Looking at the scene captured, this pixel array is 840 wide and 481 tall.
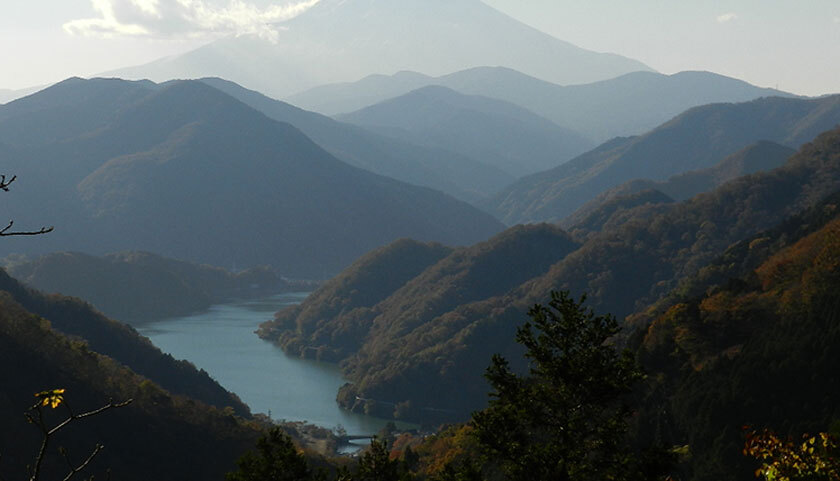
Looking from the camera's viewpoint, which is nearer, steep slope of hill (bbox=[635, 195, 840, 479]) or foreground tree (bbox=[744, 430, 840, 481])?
foreground tree (bbox=[744, 430, 840, 481])

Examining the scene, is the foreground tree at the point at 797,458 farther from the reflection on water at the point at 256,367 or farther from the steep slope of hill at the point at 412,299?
the steep slope of hill at the point at 412,299

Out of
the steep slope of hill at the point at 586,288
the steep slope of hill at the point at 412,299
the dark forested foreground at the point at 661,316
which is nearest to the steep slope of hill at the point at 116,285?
the steep slope of hill at the point at 412,299

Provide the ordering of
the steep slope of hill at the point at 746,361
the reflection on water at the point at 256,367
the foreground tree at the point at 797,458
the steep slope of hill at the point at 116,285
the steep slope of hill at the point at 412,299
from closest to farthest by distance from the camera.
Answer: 1. the foreground tree at the point at 797,458
2. the steep slope of hill at the point at 746,361
3. the reflection on water at the point at 256,367
4. the steep slope of hill at the point at 412,299
5. the steep slope of hill at the point at 116,285

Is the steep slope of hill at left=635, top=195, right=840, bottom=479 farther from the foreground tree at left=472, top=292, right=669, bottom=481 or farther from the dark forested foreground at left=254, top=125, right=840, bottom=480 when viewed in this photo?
the foreground tree at left=472, top=292, right=669, bottom=481

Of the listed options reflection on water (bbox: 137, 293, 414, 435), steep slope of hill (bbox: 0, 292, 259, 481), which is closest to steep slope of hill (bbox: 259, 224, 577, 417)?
reflection on water (bbox: 137, 293, 414, 435)

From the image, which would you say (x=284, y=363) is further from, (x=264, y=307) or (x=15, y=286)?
(x=264, y=307)

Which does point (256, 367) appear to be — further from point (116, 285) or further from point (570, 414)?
point (570, 414)

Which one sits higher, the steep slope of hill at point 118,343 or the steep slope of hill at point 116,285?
the steep slope of hill at point 118,343
